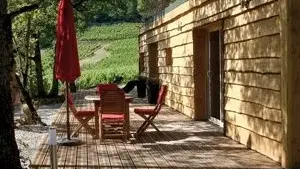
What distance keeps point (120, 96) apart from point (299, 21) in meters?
3.40

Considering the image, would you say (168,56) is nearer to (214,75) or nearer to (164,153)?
(214,75)

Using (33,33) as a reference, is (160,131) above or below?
below

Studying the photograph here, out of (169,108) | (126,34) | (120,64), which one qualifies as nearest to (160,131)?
(169,108)

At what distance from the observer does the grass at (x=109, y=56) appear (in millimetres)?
33875

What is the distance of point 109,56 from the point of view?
165ft

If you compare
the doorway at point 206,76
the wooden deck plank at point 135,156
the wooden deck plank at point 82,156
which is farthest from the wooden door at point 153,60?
the wooden deck plank at point 135,156

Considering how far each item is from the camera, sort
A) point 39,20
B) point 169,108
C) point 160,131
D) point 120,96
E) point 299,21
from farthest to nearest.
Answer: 1. point 39,20
2. point 169,108
3. point 160,131
4. point 120,96
5. point 299,21

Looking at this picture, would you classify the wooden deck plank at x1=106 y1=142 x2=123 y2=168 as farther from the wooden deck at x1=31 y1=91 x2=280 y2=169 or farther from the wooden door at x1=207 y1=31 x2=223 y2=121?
the wooden door at x1=207 y1=31 x2=223 y2=121

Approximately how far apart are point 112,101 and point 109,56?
137 feet

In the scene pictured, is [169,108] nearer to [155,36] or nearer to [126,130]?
[155,36]

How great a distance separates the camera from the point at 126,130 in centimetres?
876

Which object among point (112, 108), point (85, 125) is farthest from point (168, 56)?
point (112, 108)

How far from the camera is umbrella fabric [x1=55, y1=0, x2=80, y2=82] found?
8.23 metres

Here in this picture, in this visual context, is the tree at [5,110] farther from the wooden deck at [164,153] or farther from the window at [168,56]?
the window at [168,56]
